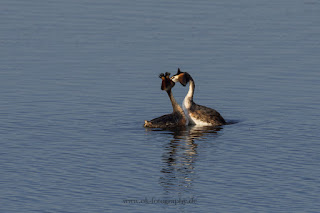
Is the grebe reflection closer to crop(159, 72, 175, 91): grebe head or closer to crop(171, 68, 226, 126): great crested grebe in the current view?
crop(171, 68, 226, 126): great crested grebe

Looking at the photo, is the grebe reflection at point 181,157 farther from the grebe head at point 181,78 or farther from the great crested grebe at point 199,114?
the grebe head at point 181,78

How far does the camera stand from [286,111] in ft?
108

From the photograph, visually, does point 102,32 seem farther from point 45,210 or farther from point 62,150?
point 45,210

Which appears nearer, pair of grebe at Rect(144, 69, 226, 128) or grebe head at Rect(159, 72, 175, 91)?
pair of grebe at Rect(144, 69, 226, 128)

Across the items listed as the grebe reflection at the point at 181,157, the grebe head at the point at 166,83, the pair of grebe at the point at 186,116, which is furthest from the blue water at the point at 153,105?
the grebe head at the point at 166,83

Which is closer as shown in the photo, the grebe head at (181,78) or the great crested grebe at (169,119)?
the great crested grebe at (169,119)

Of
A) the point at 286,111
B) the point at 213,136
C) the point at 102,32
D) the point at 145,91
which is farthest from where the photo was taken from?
the point at 102,32

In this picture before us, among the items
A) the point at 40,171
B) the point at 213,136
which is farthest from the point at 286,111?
the point at 40,171

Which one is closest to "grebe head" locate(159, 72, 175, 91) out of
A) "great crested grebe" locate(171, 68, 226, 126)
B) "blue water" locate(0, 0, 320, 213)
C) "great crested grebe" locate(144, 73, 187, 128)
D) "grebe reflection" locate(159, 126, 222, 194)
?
"great crested grebe" locate(144, 73, 187, 128)

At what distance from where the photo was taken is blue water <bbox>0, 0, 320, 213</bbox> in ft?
73.8

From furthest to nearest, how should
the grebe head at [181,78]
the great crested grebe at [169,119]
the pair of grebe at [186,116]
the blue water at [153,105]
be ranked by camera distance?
1. the grebe head at [181,78]
2. the pair of grebe at [186,116]
3. the great crested grebe at [169,119]
4. the blue water at [153,105]

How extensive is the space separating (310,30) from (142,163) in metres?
26.4

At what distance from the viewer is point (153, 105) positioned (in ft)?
112

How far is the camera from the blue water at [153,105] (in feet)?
73.8
